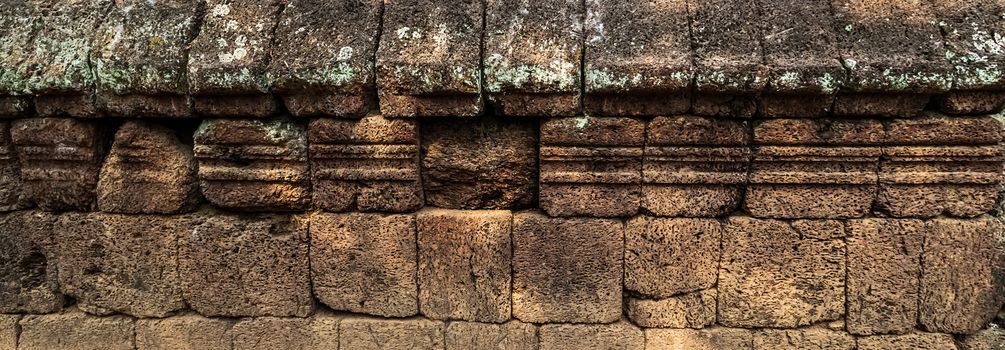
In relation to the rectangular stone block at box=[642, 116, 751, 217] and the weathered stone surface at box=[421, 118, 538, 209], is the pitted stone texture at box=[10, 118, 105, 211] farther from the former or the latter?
the rectangular stone block at box=[642, 116, 751, 217]

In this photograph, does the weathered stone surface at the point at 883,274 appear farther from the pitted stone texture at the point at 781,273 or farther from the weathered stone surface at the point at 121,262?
the weathered stone surface at the point at 121,262

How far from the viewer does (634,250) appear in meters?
3.23

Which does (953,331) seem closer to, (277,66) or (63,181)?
(277,66)

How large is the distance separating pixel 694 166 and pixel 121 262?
10.4 feet

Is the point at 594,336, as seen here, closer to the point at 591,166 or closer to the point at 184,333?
the point at 591,166

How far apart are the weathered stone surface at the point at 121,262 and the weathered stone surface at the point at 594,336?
6.81ft

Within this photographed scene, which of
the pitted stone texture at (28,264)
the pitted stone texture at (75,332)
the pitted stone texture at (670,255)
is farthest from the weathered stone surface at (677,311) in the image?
the pitted stone texture at (28,264)

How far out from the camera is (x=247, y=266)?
11.1ft

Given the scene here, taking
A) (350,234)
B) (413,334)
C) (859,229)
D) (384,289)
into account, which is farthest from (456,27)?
(859,229)

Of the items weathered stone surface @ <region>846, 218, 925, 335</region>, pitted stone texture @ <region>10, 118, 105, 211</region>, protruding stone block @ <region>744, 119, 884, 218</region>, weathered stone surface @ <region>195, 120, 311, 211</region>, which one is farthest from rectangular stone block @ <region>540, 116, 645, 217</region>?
pitted stone texture @ <region>10, 118, 105, 211</region>

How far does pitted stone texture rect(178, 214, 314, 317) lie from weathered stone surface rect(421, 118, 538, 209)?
0.78m

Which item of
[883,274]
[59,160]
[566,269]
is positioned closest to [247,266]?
[59,160]

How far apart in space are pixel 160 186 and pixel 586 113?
2317 mm

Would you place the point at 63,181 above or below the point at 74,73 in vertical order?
below
